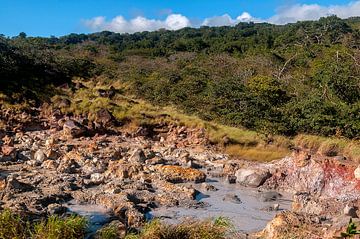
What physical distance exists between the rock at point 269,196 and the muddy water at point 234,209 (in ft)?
0.28

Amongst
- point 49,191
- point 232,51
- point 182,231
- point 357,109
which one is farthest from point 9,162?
point 232,51

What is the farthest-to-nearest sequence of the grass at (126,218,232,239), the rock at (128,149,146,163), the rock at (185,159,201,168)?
the rock at (185,159,201,168) → the rock at (128,149,146,163) → the grass at (126,218,232,239)

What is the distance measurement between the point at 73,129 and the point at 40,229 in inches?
517

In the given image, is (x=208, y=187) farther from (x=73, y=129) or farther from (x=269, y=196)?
(x=73, y=129)

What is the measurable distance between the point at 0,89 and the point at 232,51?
76.7 ft

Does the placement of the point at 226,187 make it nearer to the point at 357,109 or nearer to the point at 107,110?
the point at 357,109

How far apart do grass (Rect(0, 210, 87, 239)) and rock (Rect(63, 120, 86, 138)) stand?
39.0 feet

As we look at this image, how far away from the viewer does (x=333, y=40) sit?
42312mm

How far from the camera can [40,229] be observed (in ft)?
29.5

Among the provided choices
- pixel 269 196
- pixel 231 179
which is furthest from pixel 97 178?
pixel 269 196

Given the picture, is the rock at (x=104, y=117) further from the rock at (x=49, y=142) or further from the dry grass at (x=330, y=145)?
the dry grass at (x=330, y=145)

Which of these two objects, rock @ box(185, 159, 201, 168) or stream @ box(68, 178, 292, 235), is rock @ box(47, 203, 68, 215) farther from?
rock @ box(185, 159, 201, 168)

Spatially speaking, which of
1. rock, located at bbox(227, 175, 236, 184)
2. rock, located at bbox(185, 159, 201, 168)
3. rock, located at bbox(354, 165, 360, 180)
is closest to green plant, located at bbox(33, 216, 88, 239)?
rock, located at bbox(227, 175, 236, 184)

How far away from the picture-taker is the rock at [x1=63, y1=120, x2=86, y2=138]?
21.7 metres
